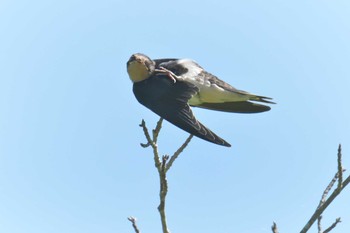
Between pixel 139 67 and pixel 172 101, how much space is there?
54 cm

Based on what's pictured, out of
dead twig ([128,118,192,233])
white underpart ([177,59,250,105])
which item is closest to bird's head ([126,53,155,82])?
white underpart ([177,59,250,105])

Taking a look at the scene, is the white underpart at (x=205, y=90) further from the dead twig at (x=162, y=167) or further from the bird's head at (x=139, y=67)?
the dead twig at (x=162, y=167)

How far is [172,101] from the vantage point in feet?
17.6

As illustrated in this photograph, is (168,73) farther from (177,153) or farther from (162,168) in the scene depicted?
(162,168)

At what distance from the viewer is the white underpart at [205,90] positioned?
5.79 meters

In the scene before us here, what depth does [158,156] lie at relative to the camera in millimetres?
3744

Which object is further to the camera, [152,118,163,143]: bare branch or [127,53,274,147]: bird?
[127,53,274,147]: bird

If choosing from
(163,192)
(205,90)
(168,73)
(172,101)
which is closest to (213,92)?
(205,90)

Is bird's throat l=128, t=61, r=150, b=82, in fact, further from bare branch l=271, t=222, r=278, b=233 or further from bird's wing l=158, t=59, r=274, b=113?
bare branch l=271, t=222, r=278, b=233

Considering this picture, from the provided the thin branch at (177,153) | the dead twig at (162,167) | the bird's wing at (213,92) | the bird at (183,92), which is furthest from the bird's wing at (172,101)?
the dead twig at (162,167)

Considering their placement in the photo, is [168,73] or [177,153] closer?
[177,153]

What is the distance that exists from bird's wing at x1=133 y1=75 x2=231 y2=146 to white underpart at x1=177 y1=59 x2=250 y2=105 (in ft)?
0.83

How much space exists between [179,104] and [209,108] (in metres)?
0.99

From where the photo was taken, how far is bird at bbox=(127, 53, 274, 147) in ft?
16.9
